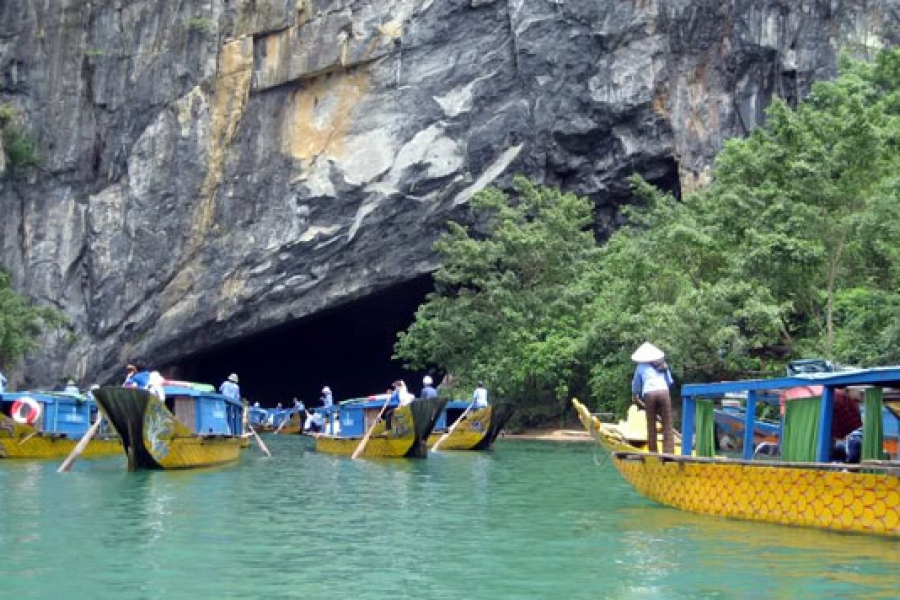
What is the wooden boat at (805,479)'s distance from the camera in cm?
862

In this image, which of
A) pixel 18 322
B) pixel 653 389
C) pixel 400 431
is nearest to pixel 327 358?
pixel 18 322

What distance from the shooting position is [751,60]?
29.4 m

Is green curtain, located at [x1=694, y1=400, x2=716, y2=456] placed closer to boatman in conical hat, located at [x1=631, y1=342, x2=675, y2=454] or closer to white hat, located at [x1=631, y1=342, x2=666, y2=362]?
boatman in conical hat, located at [x1=631, y1=342, x2=675, y2=454]

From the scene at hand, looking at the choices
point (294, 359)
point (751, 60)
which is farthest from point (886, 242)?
point (294, 359)

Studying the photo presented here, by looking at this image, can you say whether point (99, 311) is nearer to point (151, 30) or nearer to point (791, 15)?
point (151, 30)

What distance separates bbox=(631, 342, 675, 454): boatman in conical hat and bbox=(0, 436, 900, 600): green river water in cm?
72

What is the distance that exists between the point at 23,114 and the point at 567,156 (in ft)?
44.1

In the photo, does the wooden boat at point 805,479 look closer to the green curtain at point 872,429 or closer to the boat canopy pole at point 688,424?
the green curtain at point 872,429

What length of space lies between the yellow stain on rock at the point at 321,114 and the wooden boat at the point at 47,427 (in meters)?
10.5

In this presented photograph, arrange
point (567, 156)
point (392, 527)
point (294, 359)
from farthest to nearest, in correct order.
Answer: point (294, 359) → point (567, 156) → point (392, 527)

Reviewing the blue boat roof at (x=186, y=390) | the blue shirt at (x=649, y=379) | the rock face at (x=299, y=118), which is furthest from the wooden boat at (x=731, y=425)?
the rock face at (x=299, y=118)

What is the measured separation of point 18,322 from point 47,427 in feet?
29.5

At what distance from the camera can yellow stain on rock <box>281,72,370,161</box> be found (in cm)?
2870

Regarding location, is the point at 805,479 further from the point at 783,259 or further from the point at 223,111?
the point at 223,111
